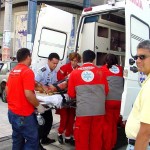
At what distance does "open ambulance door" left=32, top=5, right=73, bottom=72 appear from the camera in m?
5.30

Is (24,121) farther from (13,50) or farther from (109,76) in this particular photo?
(13,50)

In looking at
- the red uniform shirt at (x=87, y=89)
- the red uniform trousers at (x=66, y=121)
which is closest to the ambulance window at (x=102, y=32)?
the red uniform trousers at (x=66, y=121)

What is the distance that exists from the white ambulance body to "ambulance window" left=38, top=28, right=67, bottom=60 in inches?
12.8

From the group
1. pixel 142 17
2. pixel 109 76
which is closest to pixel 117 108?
pixel 109 76

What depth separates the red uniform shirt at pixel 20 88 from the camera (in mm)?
3810

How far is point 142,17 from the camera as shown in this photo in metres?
4.91

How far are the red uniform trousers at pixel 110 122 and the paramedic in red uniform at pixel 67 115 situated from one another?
3.20 feet

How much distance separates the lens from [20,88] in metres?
3.85

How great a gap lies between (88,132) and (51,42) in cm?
213

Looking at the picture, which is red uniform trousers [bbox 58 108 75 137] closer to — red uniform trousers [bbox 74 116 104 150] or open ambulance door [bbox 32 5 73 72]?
open ambulance door [bbox 32 5 73 72]

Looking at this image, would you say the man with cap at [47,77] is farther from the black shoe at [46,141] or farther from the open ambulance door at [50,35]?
the open ambulance door at [50,35]

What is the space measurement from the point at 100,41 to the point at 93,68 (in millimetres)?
2030

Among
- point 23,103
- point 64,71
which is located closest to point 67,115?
point 64,71

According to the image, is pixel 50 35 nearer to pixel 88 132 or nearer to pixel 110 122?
pixel 110 122
